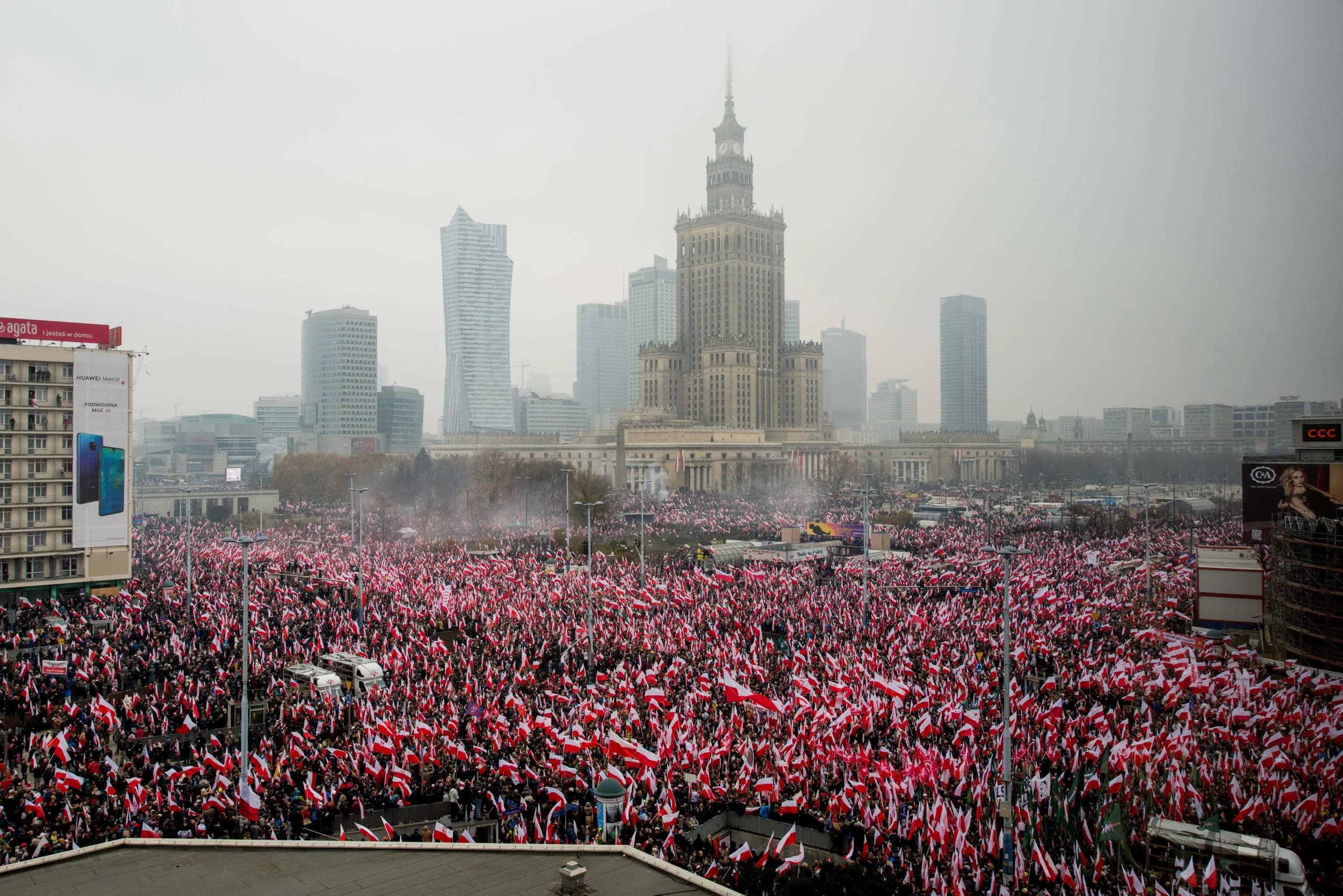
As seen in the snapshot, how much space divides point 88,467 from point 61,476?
132 cm

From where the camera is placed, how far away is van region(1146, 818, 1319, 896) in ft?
50.3

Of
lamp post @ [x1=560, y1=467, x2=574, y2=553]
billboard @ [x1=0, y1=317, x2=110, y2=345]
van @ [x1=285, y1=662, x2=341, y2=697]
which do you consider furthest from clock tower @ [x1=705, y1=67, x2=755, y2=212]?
van @ [x1=285, y1=662, x2=341, y2=697]

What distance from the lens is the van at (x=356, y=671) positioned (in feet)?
91.5

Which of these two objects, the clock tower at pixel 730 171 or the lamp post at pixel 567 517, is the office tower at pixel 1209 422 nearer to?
the lamp post at pixel 567 517

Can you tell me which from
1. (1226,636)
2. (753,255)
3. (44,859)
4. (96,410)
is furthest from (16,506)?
(753,255)

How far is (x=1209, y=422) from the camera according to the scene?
72.0 meters

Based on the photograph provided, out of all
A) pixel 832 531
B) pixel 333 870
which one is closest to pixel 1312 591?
pixel 333 870

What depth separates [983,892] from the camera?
14703 millimetres

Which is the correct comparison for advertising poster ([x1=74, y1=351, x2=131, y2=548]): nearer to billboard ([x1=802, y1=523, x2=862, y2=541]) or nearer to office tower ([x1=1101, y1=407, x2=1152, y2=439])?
billboard ([x1=802, y1=523, x2=862, y2=541])

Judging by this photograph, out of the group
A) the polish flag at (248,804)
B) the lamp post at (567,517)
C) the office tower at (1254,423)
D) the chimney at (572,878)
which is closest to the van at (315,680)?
the polish flag at (248,804)

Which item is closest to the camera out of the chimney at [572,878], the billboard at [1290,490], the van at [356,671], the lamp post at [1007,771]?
the chimney at [572,878]

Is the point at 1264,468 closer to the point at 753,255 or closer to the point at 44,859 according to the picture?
the point at 44,859

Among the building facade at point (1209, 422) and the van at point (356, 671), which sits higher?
the building facade at point (1209, 422)

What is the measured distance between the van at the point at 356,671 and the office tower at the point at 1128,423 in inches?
3053
